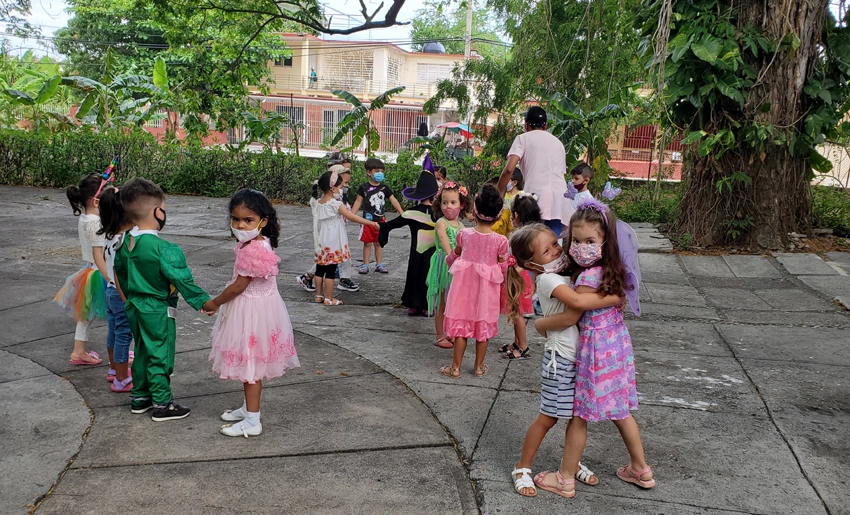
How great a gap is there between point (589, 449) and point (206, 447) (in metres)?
2.02

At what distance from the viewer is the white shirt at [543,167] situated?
6746 mm

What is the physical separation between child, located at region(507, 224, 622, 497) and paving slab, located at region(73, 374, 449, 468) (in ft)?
2.23

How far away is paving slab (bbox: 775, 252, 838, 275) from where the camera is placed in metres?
8.82

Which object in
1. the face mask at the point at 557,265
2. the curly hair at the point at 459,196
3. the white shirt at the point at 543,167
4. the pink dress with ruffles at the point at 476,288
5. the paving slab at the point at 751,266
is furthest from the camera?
the paving slab at the point at 751,266

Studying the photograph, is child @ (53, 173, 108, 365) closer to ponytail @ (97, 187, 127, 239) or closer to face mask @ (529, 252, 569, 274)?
ponytail @ (97, 187, 127, 239)

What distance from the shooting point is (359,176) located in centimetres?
1548

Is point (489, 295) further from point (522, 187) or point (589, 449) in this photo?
point (522, 187)

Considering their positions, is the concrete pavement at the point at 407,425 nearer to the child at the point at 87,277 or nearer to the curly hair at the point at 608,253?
the child at the point at 87,277

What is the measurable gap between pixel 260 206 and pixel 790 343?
4.48 meters

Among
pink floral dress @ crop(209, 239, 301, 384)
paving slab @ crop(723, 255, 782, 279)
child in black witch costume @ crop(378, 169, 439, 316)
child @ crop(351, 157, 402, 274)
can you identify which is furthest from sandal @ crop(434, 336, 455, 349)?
paving slab @ crop(723, 255, 782, 279)

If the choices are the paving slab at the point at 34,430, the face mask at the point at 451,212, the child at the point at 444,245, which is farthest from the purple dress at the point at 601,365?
the paving slab at the point at 34,430

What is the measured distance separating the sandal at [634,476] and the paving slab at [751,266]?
6008 millimetres

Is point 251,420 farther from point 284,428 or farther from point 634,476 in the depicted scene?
point 634,476

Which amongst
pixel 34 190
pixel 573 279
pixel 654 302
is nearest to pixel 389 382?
pixel 573 279
